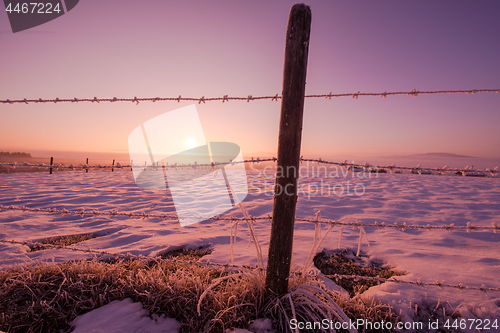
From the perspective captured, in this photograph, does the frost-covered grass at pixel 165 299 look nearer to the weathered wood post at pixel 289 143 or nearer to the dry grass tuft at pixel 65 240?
the weathered wood post at pixel 289 143

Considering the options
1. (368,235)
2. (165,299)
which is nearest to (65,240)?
(165,299)

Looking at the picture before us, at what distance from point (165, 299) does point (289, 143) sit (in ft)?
5.82

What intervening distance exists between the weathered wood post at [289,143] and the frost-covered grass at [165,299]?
0.20m

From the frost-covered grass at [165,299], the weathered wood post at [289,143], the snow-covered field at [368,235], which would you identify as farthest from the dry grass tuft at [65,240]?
the weathered wood post at [289,143]

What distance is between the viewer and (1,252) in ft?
9.61

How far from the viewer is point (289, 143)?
63.7 inches

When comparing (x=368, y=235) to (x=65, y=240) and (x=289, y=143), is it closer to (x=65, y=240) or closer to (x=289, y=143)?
(x=289, y=143)

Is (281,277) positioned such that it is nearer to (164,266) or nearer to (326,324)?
(326,324)

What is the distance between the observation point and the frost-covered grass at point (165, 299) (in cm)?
168

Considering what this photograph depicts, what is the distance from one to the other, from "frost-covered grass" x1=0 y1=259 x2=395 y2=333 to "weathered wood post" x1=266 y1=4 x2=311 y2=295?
0.66 ft

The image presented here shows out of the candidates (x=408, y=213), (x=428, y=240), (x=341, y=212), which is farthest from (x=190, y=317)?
(x=408, y=213)

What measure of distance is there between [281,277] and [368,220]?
153 inches

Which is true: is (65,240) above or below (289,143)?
below

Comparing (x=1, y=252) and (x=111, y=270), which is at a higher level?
(x=111, y=270)
